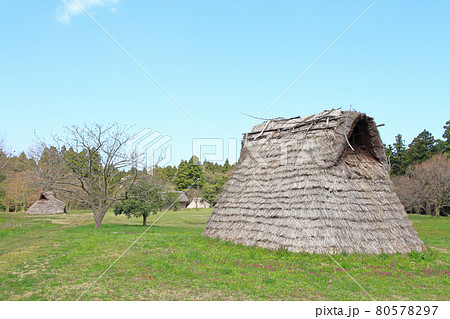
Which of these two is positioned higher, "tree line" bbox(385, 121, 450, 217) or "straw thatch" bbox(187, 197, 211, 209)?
"tree line" bbox(385, 121, 450, 217)

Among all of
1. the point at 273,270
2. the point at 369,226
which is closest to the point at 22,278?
the point at 273,270

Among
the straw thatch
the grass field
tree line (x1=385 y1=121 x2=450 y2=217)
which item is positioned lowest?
the grass field

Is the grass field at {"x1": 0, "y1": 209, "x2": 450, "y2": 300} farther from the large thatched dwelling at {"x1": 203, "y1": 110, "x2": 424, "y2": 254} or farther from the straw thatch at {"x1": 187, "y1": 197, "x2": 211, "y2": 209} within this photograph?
the straw thatch at {"x1": 187, "y1": 197, "x2": 211, "y2": 209}

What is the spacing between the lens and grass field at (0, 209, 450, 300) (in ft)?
19.0

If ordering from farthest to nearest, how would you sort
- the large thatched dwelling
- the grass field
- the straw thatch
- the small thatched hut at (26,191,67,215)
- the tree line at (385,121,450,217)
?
the straw thatch
the small thatched hut at (26,191,67,215)
the tree line at (385,121,450,217)
the large thatched dwelling
the grass field

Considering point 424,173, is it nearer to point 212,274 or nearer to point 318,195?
point 318,195

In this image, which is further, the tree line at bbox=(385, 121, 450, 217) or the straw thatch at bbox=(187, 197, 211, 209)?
the straw thatch at bbox=(187, 197, 211, 209)

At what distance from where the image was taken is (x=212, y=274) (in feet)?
23.5

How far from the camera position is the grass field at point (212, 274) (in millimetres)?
5801

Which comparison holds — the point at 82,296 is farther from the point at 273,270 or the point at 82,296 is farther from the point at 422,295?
the point at 422,295

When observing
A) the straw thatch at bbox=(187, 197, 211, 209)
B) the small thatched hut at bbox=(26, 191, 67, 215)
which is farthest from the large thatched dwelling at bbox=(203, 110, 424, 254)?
the straw thatch at bbox=(187, 197, 211, 209)

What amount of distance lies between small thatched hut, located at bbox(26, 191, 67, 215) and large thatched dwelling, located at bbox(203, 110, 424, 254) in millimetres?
31654

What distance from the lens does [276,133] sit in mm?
13164

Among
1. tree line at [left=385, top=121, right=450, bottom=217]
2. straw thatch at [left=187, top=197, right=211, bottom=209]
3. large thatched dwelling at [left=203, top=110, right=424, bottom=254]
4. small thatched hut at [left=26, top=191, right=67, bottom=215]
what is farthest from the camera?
straw thatch at [left=187, top=197, right=211, bottom=209]
